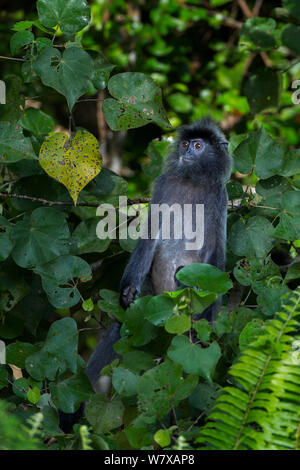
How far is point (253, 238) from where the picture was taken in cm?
331

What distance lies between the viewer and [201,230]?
4.17 meters

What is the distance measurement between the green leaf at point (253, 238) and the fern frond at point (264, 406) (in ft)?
3.63

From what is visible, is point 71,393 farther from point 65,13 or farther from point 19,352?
point 65,13

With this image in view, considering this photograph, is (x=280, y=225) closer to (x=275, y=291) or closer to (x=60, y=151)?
(x=275, y=291)

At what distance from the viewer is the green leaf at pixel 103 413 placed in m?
2.52

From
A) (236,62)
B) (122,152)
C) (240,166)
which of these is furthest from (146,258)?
(236,62)

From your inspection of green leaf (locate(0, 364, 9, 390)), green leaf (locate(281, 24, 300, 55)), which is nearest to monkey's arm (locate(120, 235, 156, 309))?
green leaf (locate(0, 364, 9, 390))

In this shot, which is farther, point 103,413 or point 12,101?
point 12,101

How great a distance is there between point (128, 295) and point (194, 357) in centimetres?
128

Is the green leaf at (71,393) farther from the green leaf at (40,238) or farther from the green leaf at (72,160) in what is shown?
the green leaf at (72,160)

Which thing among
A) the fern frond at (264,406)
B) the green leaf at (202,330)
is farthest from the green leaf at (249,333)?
the fern frond at (264,406)

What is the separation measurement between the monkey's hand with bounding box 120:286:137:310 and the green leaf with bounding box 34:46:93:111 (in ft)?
3.52

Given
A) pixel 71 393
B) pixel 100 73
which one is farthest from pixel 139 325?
pixel 100 73

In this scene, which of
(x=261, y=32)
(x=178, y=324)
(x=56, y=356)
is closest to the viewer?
(x=178, y=324)
